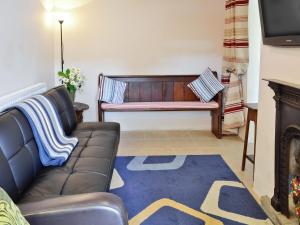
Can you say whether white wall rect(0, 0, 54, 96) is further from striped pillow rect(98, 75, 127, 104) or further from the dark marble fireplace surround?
the dark marble fireplace surround

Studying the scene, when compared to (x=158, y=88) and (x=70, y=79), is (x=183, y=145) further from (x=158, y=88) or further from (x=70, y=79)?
(x=70, y=79)

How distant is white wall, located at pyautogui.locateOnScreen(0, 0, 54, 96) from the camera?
2998mm

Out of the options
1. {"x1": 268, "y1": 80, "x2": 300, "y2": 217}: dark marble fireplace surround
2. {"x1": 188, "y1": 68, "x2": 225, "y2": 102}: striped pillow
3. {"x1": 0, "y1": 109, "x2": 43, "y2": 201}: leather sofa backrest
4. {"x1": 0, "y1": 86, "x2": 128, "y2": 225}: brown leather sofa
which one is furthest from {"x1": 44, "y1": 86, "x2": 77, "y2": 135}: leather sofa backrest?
{"x1": 188, "y1": 68, "x2": 225, "y2": 102}: striped pillow

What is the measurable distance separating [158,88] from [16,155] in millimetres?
3268

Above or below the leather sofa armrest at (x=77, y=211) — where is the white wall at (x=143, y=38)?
above

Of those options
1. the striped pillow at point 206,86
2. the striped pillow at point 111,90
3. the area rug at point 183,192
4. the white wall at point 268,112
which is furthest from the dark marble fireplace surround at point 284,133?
the striped pillow at point 111,90

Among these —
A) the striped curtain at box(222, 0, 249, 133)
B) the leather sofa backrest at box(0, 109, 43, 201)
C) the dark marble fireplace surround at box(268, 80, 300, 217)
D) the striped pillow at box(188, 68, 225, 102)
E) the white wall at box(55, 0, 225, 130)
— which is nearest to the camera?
the leather sofa backrest at box(0, 109, 43, 201)

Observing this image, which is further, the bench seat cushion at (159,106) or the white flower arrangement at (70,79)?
the bench seat cushion at (159,106)

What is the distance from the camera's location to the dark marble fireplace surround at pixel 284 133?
87.4 inches

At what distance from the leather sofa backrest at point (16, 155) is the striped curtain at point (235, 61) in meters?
2.81

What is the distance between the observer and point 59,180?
2129 millimetres

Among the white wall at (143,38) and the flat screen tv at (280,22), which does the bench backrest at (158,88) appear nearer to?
the white wall at (143,38)

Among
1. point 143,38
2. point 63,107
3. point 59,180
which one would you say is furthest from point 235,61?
point 59,180

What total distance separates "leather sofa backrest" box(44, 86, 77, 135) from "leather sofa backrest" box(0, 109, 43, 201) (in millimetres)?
788
